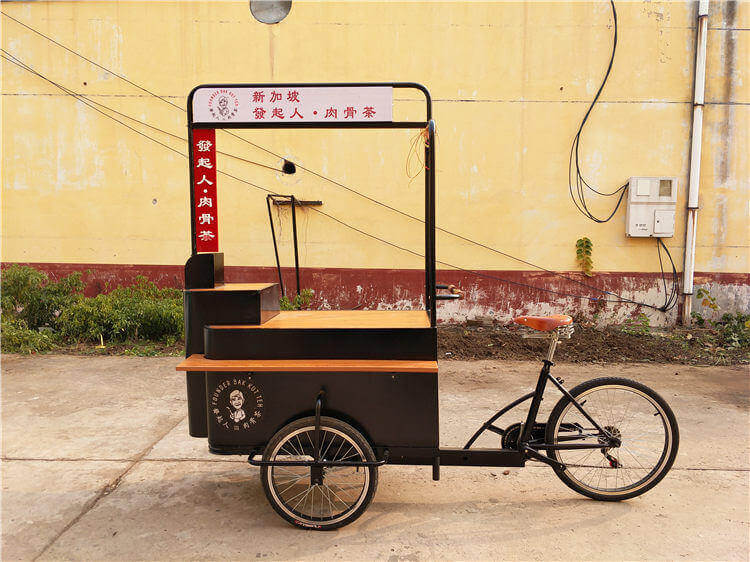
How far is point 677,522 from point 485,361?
3.38m

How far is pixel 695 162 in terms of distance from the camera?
725 cm

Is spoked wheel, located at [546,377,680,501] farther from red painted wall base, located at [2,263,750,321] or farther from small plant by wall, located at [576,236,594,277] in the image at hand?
small plant by wall, located at [576,236,594,277]

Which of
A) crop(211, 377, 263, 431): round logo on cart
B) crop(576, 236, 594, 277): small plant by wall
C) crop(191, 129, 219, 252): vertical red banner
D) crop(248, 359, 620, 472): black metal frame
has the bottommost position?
crop(248, 359, 620, 472): black metal frame

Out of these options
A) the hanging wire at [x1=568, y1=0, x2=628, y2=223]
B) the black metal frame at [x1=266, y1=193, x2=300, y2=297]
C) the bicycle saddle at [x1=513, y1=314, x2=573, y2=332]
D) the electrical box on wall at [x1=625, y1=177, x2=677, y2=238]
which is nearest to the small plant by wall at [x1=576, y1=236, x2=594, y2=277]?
the hanging wire at [x1=568, y1=0, x2=628, y2=223]

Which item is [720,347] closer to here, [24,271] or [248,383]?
[248,383]

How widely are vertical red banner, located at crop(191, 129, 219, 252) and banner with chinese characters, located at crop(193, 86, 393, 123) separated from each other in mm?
126

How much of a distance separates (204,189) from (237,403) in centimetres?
124

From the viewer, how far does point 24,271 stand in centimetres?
664

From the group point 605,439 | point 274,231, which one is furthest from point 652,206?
point 605,439

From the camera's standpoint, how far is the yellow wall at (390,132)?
7328 millimetres

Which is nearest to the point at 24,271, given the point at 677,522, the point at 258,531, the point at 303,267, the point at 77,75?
the point at 77,75

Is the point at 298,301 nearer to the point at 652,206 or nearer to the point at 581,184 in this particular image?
the point at 581,184

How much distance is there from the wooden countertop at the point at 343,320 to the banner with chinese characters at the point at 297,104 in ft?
3.68

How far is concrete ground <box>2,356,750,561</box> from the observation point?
2635mm
